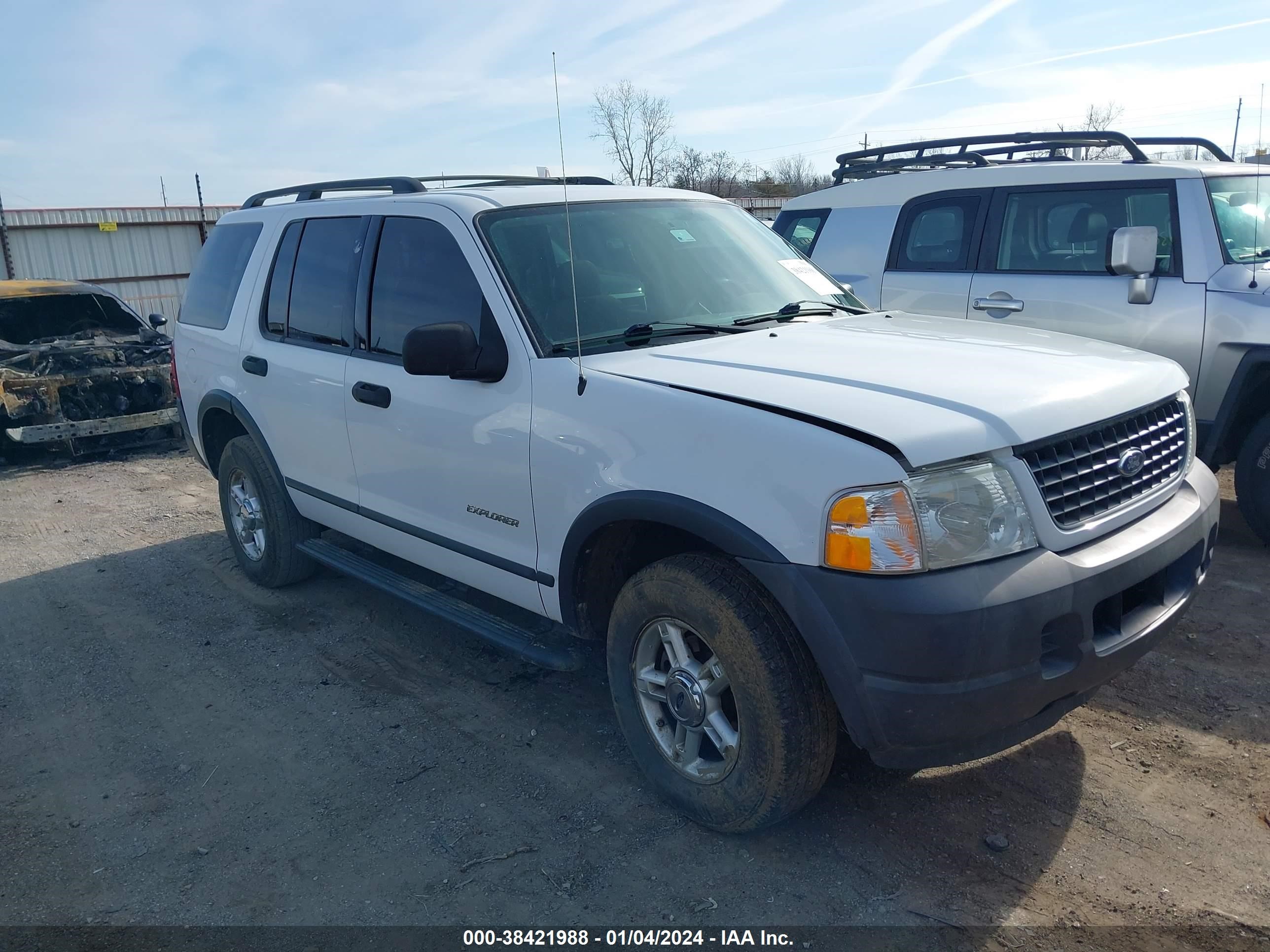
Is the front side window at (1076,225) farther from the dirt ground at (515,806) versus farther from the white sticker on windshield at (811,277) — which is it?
the white sticker on windshield at (811,277)

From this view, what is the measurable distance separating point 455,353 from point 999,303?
409 centimetres

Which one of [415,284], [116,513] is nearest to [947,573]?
[415,284]

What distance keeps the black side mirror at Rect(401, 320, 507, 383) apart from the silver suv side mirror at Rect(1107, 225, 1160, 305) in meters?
3.69

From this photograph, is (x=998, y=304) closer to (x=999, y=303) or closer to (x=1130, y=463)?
(x=999, y=303)

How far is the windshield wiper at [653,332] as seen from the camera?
351 cm

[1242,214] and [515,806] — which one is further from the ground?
[1242,214]

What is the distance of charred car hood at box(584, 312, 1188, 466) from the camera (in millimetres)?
2607

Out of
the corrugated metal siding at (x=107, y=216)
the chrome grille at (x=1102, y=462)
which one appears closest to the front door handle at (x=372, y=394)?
the chrome grille at (x=1102, y=462)

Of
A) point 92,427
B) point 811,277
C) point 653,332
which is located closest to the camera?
point 653,332

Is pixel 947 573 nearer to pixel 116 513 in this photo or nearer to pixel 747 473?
pixel 747 473

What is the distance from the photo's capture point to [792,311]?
4.02 metres

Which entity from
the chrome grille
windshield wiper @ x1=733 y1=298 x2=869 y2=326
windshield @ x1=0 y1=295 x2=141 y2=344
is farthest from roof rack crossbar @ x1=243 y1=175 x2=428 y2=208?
windshield @ x1=0 y1=295 x2=141 y2=344

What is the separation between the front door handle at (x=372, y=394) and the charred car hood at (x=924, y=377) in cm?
111

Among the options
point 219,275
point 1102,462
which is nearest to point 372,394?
point 219,275
